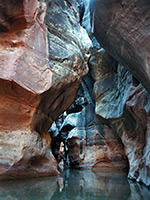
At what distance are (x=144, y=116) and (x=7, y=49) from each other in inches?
190

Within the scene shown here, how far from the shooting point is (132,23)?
3.12 m

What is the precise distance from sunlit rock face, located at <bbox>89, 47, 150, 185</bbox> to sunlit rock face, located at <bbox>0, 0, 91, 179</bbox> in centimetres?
250

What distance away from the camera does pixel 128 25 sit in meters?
3.20

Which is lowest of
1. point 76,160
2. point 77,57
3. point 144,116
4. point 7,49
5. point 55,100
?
point 76,160

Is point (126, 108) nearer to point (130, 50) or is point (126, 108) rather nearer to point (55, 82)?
point (55, 82)

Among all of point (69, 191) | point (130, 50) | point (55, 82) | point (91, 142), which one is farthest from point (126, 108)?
point (91, 142)

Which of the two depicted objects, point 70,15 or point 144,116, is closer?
point 144,116

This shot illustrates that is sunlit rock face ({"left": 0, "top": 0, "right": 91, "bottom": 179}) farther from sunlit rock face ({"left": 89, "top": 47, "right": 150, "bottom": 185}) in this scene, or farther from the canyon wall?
sunlit rock face ({"left": 89, "top": 47, "right": 150, "bottom": 185})

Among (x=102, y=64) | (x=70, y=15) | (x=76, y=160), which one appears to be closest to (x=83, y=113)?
(x=76, y=160)

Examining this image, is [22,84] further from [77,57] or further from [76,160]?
[76,160]

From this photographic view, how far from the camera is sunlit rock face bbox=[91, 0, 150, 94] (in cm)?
295

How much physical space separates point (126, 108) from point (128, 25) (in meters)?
4.48

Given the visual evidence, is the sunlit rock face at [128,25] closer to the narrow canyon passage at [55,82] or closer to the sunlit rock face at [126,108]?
the narrow canyon passage at [55,82]

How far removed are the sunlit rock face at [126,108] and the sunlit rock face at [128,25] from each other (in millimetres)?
2556
